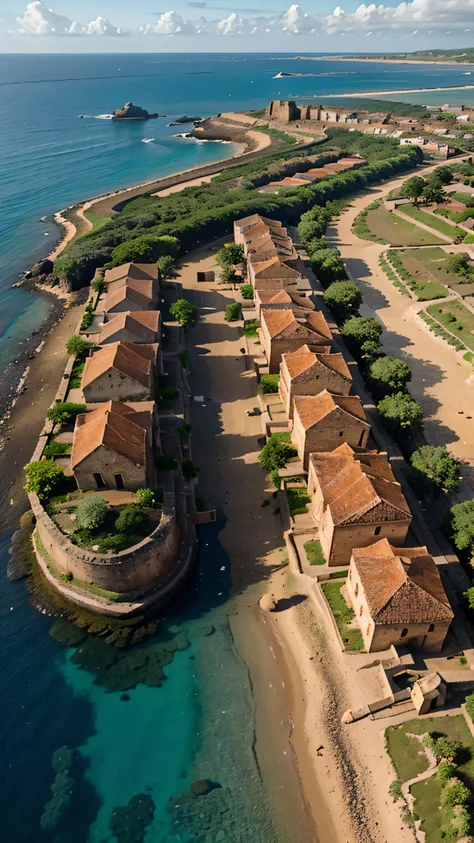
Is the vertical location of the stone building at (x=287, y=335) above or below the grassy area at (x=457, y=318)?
above

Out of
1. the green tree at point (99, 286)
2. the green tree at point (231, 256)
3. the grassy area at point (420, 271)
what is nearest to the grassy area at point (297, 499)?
the green tree at point (99, 286)

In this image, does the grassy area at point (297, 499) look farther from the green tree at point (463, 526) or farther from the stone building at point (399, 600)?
the green tree at point (463, 526)

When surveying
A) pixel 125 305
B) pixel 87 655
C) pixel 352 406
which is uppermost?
pixel 125 305

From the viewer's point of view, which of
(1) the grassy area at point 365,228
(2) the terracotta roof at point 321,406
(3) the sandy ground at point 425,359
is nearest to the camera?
(2) the terracotta roof at point 321,406

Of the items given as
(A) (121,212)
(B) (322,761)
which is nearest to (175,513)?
(B) (322,761)

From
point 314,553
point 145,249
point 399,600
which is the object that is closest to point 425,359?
point 314,553

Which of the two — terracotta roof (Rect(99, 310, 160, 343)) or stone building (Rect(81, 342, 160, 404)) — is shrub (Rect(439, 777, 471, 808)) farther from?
terracotta roof (Rect(99, 310, 160, 343))

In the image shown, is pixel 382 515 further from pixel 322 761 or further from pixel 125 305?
pixel 125 305
